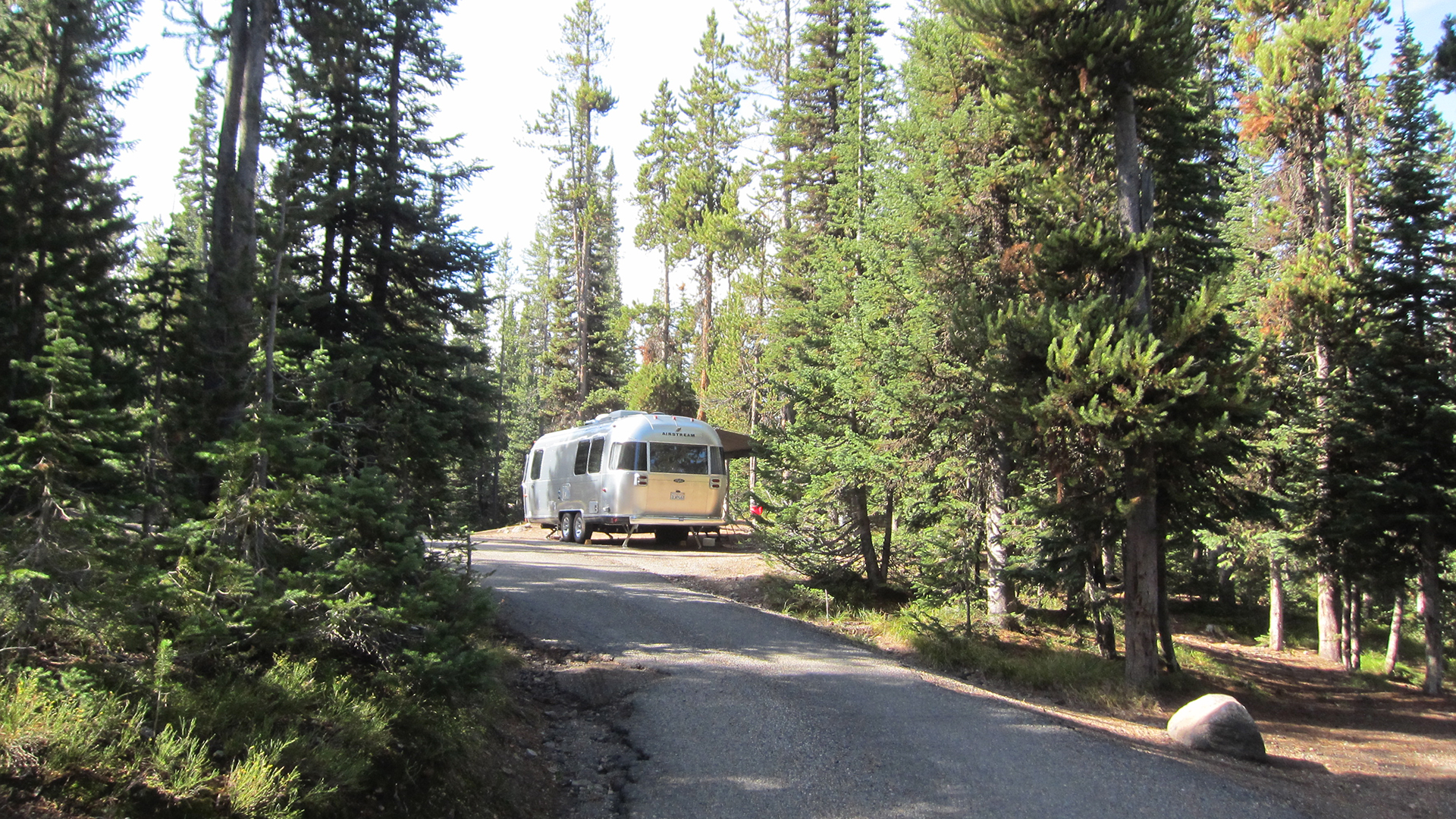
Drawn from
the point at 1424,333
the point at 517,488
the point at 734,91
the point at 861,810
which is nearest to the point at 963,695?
the point at 861,810

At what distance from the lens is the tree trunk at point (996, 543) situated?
1227 centimetres

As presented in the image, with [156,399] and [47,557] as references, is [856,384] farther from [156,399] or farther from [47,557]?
[47,557]

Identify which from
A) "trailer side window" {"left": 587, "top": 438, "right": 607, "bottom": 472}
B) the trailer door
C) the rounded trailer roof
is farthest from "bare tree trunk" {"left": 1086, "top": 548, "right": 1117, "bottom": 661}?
"trailer side window" {"left": 587, "top": 438, "right": 607, "bottom": 472}

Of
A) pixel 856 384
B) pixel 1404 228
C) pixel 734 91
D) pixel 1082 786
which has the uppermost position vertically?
pixel 734 91

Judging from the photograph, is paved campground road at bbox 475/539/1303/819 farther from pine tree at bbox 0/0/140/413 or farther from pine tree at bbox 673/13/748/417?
pine tree at bbox 673/13/748/417

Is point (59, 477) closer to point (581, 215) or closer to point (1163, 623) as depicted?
point (1163, 623)

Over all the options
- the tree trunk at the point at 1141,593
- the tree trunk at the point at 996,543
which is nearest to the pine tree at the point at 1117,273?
the tree trunk at the point at 1141,593

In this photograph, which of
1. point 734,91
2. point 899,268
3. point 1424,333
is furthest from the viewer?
point 734,91

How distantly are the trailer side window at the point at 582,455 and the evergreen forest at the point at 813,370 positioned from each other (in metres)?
5.34

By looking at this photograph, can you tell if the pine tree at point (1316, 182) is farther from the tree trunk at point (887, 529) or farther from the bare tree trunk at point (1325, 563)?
the tree trunk at point (887, 529)

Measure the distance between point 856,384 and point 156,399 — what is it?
1005 cm

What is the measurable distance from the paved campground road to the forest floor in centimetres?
63

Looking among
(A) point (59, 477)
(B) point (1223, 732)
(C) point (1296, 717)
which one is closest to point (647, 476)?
(C) point (1296, 717)

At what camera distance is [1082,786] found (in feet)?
19.0
